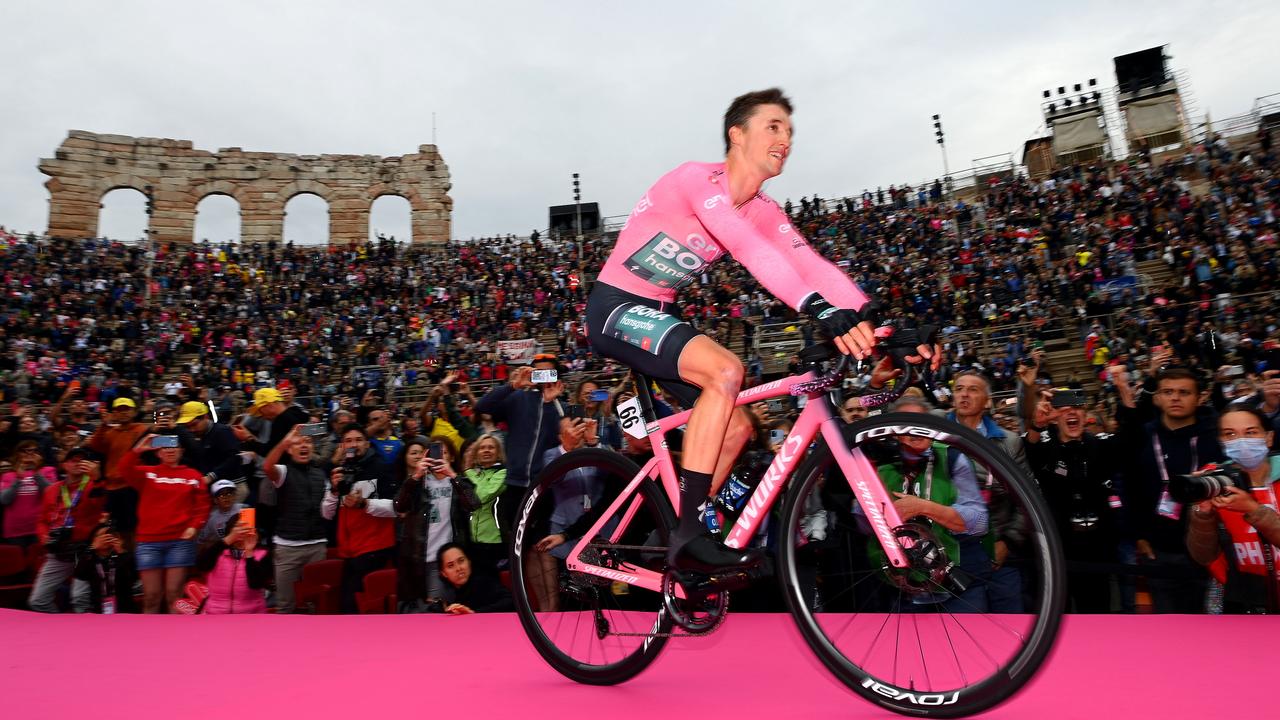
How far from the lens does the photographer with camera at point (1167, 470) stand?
13.8ft

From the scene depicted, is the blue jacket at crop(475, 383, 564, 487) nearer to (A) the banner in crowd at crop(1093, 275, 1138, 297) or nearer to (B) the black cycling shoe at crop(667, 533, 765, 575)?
(B) the black cycling shoe at crop(667, 533, 765, 575)

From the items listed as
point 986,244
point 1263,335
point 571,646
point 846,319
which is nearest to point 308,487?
point 571,646

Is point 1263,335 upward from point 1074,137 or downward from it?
downward

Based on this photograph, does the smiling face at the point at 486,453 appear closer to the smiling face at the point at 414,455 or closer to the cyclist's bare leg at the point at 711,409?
the smiling face at the point at 414,455

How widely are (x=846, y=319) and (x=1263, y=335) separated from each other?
1543cm

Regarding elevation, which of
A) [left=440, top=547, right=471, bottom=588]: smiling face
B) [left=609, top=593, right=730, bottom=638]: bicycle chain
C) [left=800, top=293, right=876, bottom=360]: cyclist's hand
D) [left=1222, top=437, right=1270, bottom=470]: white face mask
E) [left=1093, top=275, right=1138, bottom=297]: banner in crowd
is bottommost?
[left=440, top=547, right=471, bottom=588]: smiling face

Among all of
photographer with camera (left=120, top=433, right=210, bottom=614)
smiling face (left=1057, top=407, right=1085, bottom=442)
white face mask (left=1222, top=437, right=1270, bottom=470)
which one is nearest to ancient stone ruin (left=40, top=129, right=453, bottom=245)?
photographer with camera (left=120, top=433, right=210, bottom=614)

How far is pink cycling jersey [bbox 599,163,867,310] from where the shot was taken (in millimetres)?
2500

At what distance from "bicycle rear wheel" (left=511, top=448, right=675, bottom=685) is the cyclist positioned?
302 mm

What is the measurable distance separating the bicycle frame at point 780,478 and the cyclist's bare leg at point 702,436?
8 centimetres

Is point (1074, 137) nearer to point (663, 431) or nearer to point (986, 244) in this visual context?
point (986, 244)

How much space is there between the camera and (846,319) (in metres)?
2.11

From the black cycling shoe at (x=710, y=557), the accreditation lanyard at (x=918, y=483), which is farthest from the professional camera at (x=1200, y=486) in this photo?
the black cycling shoe at (x=710, y=557)

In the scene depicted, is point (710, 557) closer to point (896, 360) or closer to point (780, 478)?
point (780, 478)
